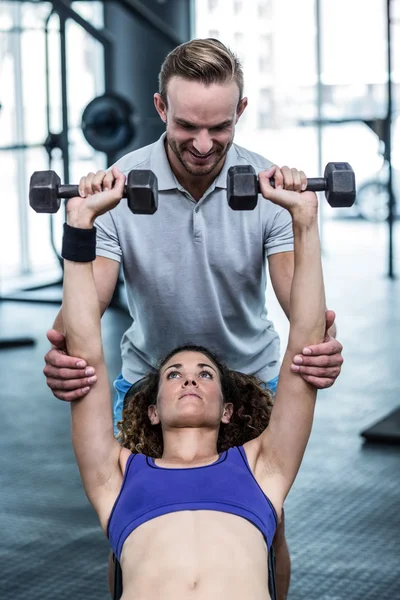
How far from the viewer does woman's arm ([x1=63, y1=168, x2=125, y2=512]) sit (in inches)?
69.2

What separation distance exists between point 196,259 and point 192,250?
0.07 ft

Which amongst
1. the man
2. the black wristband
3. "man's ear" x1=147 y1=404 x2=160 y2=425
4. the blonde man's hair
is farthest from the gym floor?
the blonde man's hair

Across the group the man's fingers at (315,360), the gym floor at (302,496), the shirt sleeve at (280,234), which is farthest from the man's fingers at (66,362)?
the gym floor at (302,496)

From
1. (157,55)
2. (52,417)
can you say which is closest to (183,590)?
(52,417)

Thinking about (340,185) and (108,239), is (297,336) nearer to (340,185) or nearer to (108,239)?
A: (340,185)

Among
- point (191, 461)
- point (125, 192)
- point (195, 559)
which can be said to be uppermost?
point (125, 192)

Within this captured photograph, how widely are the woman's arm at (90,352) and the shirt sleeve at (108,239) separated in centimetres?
21

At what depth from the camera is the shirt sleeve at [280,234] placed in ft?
6.69

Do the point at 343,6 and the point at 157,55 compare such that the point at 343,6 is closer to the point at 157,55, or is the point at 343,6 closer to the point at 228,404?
the point at 157,55

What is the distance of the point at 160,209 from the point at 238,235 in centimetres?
17

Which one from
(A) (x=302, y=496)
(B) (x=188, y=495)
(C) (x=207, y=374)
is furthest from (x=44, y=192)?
(A) (x=302, y=496)

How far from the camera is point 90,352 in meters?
1.82

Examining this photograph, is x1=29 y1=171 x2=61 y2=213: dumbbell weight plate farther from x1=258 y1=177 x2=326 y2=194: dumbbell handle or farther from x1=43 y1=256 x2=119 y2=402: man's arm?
x1=258 y1=177 x2=326 y2=194: dumbbell handle

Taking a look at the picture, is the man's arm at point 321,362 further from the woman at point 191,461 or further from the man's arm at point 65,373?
the man's arm at point 65,373
